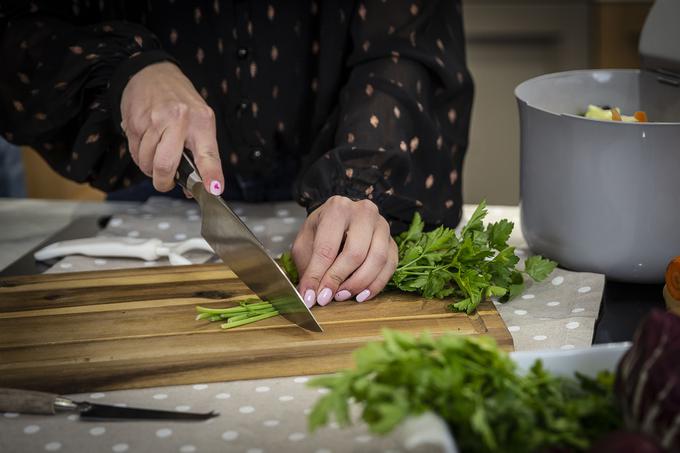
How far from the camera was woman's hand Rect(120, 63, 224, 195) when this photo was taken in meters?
1.09

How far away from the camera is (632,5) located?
2.71 meters

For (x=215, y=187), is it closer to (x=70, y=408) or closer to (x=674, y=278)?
(x=70, y=408)

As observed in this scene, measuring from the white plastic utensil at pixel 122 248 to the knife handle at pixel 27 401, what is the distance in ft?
1.35

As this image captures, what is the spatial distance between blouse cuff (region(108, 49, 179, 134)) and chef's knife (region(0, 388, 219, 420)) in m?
0.48

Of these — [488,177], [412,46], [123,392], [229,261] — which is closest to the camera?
[123,392]

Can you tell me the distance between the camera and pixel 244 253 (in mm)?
1033

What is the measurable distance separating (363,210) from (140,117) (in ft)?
1.03

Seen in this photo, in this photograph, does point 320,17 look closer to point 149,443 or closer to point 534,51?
point 149,443

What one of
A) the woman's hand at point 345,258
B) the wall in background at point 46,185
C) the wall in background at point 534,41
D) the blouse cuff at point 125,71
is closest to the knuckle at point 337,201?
the woman's hand at point 345,258

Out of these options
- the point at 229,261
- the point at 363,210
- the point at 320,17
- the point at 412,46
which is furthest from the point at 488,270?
the point at 320,17

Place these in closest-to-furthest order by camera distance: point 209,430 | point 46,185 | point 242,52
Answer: point 209,430, point 242,52, point 46,185

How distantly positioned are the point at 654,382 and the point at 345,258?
Result: 21.3 inches

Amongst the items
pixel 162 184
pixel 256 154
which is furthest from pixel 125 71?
pixel 256 154

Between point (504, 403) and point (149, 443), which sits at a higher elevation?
point (504, 403)
